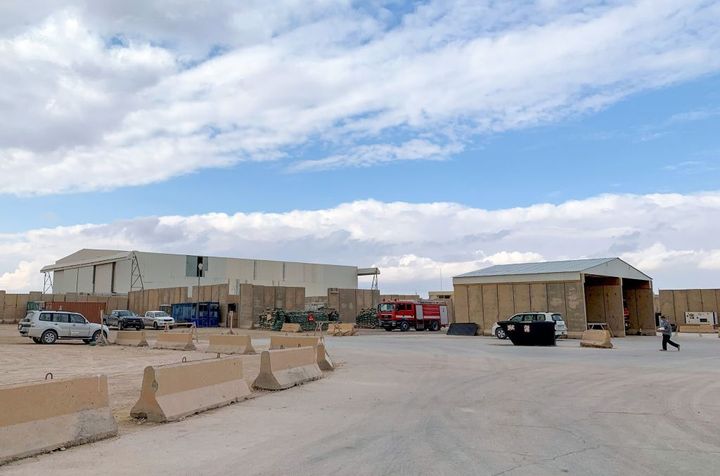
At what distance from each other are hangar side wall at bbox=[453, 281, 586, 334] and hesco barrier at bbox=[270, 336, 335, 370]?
880 inches

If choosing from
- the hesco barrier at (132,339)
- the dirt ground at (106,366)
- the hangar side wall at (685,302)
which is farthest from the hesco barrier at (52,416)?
the hangar side wall at (685,302)

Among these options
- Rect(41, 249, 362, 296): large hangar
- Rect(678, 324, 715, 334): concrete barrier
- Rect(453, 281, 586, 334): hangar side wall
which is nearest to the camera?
Rect(453, 281, 586, 334): hangar side wall

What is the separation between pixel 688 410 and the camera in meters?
10.5

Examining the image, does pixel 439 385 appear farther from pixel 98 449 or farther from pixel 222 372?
pixel 98 449

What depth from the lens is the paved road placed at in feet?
21.5

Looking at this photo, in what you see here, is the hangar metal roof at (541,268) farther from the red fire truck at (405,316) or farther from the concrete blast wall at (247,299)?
the concrete blast wall at (247,299)

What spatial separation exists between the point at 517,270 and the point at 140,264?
5779cm

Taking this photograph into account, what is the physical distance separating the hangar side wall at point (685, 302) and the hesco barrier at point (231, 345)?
45777mm

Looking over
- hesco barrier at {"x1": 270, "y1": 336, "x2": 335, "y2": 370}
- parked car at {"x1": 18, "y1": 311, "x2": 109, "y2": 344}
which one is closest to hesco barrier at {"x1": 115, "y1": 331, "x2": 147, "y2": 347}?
parked car at {"x1": 18, "y1": 311, "x2": 109, "y2": 344}

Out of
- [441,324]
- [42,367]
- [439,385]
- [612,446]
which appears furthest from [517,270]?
[612,446]

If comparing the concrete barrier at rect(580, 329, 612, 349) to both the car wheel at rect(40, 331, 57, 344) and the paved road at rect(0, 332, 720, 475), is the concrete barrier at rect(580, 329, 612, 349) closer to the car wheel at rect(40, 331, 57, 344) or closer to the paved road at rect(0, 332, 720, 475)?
the paved road at rect(0, 332, 720, 475)

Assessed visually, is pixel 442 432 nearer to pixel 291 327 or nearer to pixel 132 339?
pixel 132 339

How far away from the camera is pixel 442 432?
8.44m

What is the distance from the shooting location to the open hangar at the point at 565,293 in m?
37.1
